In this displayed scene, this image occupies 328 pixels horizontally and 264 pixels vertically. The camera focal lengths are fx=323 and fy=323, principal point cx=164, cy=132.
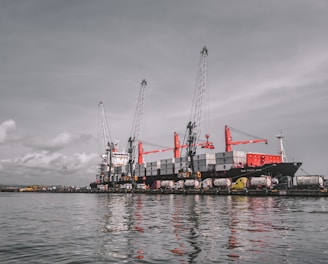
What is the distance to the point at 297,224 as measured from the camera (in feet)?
104

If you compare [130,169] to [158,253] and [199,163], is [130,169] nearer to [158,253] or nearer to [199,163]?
[199,163]

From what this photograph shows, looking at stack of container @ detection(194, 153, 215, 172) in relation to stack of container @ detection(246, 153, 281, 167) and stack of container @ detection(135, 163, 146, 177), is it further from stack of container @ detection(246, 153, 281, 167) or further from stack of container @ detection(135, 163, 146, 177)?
stack of container @ detection(135, 163, 146, 177)

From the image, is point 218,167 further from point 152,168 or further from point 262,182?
point 152,168

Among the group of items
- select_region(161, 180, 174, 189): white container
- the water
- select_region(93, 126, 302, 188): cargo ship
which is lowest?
the water

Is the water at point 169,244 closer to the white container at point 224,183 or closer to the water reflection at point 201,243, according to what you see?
the water reflection at point 201,243

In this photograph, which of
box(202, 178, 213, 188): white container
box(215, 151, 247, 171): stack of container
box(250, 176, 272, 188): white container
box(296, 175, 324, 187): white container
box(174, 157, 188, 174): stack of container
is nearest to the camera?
box(296, 175, 324, 187): white container

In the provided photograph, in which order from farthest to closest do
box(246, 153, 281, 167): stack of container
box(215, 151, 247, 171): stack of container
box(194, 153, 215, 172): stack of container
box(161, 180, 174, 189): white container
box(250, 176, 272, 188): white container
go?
box(161, 180, 174, 189): white container
box(194, 153, 215, 172): stack of container
box(246, 153, 281, 167): stack of container
box(215, 151, 247, 171): stack of container
box(250, 176, 272, 188): white container

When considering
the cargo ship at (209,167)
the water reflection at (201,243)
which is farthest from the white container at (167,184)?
the water reflection at (201,243)

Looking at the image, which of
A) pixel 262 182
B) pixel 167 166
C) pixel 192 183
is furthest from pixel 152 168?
pixel 262 182

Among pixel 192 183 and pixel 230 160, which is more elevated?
pixel 230 160

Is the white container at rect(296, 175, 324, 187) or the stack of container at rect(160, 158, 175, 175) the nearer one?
the white container at rect(296, 175, 324, 187)

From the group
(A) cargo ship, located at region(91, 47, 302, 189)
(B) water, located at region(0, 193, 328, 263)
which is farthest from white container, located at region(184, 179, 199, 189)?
(B) water, located at region(0, 193, 328, 263)

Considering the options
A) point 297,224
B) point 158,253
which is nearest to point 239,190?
point 297,224

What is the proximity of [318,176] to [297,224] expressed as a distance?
71936 millimetres
